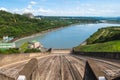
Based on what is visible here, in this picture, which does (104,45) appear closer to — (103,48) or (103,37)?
(103,48)

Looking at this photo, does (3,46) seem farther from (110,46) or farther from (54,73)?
(54,73)

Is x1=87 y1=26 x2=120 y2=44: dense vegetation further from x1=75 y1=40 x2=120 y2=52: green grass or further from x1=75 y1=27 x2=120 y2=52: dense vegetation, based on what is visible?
x1=75 y1=40 x2=120 y2=52: green grass

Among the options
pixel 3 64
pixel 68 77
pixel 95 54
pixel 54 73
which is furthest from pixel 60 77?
pixel 95 54

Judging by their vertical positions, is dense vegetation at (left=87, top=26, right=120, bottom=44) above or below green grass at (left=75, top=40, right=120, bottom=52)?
below

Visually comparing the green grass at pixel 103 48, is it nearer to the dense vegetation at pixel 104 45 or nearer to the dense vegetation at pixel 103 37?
the dense vegetation at pixel 104 45

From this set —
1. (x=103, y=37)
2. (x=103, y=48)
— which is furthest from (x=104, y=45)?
(x=103, y=37)

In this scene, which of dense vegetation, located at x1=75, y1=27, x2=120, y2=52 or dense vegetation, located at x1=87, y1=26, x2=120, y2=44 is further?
dense vegetation, located at x1=87, y1=26, x2=120, y2=44

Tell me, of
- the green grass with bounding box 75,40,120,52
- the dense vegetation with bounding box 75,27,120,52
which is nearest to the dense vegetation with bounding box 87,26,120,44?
→ the dense vegetation with bounding box 75,27,120,52

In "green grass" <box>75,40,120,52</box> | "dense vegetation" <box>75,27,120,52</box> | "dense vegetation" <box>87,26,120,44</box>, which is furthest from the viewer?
"dense vegetation" <box>87,26,120,44</box>

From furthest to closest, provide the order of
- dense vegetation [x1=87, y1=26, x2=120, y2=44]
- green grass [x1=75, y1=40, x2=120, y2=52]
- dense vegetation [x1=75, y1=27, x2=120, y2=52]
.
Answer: dense vegetation [x1=87, y1=26, x2=120, y2=44]
dense vegetation [x1=75, y1=27, x2=120, y2=52]
green grass [x1=75, y1=40, x2=120, y2=52]

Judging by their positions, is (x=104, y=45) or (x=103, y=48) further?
(x=104, y=45)

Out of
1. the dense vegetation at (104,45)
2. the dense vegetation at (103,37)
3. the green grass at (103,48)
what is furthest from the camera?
the dense vegetation at (103,37)

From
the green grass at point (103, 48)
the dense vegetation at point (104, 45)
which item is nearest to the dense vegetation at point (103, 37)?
the dense vegetation at point (104, 45)
